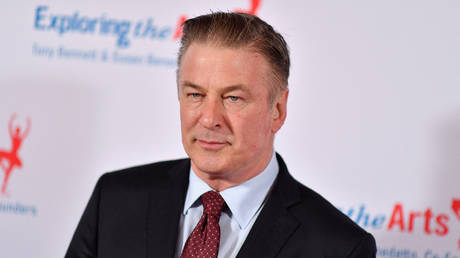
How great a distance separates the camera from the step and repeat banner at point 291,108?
235cm

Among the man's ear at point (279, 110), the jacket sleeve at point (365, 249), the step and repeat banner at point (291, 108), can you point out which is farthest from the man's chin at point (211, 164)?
the step and repeat banner at point (291, 108)

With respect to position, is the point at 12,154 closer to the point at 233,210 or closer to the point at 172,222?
the point at 172,222

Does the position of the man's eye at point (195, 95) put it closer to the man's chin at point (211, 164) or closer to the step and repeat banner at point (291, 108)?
the man's chin at point (211, 164)

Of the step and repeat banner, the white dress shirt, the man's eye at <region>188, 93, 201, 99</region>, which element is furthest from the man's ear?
the step and repeat banner

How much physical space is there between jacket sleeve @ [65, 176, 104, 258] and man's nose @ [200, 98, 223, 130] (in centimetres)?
51

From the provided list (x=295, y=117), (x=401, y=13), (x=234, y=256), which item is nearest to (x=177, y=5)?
(x=295, y=117)

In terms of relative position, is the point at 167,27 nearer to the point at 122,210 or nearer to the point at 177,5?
the point at 177,5

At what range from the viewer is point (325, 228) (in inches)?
63.0

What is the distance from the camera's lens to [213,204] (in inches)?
62.8

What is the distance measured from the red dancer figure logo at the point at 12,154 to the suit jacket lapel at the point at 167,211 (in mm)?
1333

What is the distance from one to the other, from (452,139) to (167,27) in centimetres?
131

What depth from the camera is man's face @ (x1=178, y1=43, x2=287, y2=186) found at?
1.48 meters

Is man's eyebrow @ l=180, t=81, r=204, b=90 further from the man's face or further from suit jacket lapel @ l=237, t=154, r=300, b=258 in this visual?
suit jacket lapel @ l=237, t=154, r=300, b=258

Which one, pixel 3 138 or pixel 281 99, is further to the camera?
pixel 3 138
